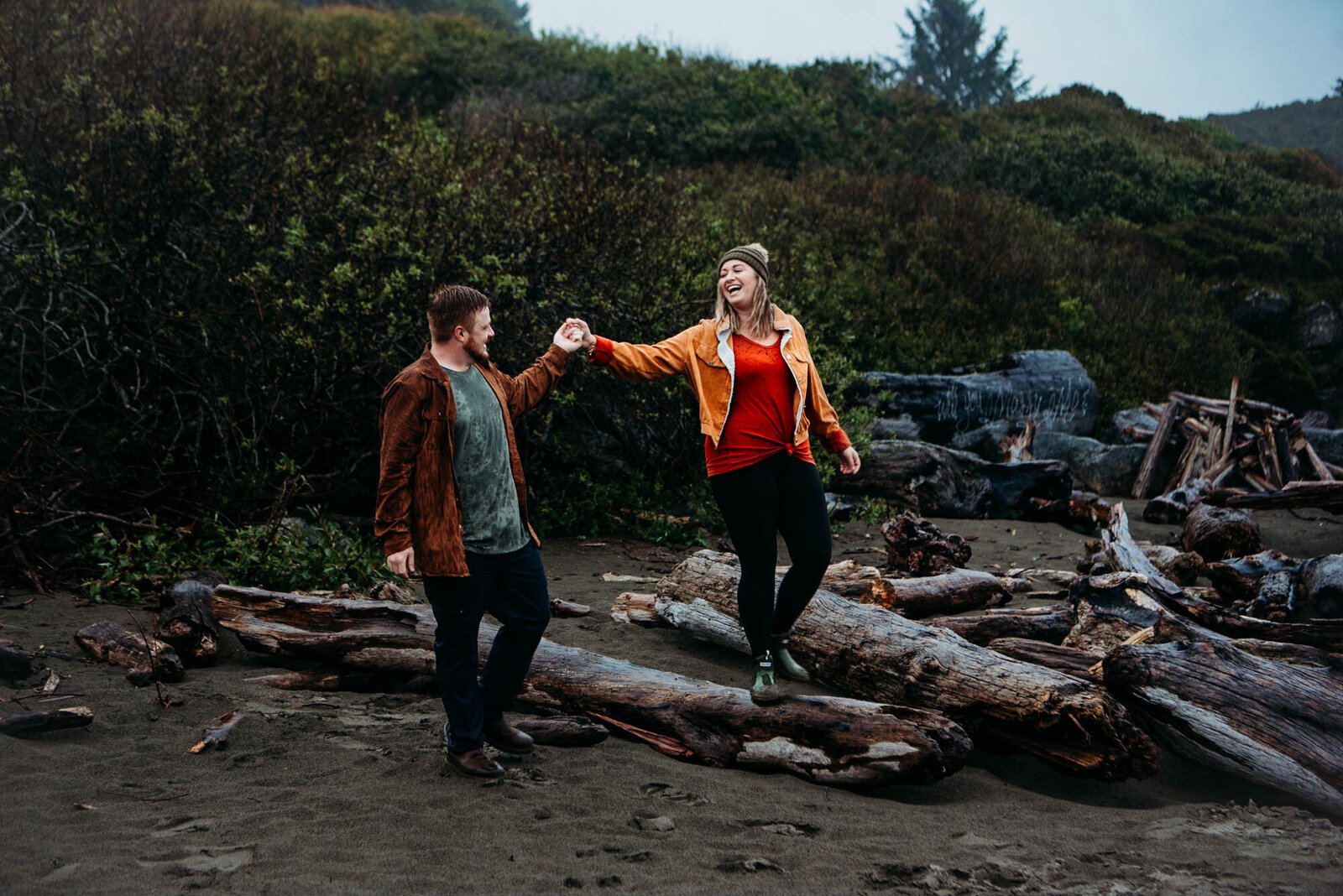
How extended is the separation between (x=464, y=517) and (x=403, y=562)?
0.31 m

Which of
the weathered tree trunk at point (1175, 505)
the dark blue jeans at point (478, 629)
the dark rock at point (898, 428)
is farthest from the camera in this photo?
the dark rock at point (898, 428)

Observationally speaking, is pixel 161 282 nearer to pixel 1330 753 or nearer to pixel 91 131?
pixel 91 131

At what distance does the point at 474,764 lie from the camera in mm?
3633

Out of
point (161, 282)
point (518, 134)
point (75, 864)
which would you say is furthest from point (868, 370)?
point (75, 864)

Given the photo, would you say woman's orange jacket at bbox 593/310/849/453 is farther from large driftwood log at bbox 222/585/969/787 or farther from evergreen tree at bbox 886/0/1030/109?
evergreen tree at bbox 886/0/1030/109

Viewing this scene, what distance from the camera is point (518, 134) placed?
46.3 feet

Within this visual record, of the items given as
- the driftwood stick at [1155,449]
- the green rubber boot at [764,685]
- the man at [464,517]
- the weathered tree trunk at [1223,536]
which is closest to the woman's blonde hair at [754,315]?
the man at [464,517]

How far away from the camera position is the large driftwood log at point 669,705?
3.78m

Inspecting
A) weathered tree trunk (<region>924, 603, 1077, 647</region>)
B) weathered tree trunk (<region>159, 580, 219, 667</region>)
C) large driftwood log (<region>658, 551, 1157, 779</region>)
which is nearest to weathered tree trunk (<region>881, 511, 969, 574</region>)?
weathered tree trunk (<region>924, 603, 1077, 647</region>)

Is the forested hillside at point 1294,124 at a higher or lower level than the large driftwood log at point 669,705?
higher

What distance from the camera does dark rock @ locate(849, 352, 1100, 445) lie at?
43.6ft

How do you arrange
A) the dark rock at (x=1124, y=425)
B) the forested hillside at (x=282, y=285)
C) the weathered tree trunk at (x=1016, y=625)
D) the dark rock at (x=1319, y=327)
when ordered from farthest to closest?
the dark rock at (x=1319, y=327) < the dark rock at (x=1124, y=425) < the forested hillside at (x=282, y=285) < the weathered tree trunk at (x=1016, y=625)

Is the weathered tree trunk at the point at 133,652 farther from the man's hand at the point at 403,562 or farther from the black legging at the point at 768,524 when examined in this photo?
the black legging at the point at 768,524

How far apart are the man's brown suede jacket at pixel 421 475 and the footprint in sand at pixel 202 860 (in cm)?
104
